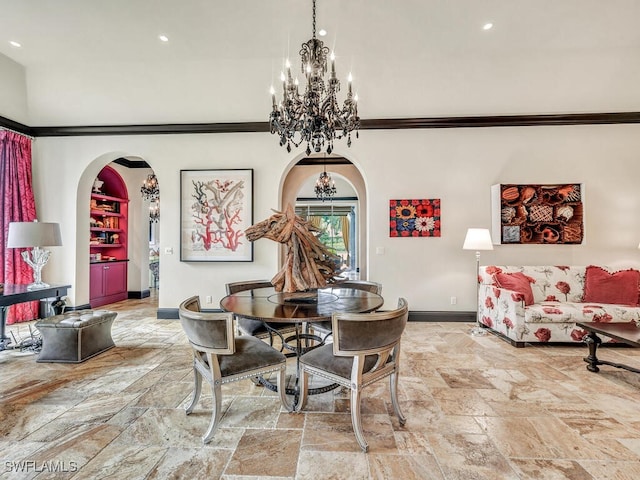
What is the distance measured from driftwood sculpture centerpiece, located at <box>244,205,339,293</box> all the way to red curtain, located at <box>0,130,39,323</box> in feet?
14.0

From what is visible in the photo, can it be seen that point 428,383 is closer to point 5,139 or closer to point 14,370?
point 14,370

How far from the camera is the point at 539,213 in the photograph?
4.54 metres

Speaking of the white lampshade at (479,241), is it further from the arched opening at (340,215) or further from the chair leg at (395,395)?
the arched opening at (340,215)

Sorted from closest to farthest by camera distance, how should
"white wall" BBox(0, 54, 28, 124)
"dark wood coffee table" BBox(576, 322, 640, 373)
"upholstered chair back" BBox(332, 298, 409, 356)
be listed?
"upholstered chair back" BBox(332, 298, 409, 356) < "dark wood coffee table" BBox(576, 322, 640, 373) < "white wall" BBox(0, 54, 28, 124)

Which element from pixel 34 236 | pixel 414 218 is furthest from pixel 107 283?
pixel 414 218

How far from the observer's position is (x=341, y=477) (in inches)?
63.5

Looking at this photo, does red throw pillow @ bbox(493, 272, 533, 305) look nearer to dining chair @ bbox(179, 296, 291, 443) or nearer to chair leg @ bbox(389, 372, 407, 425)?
chair leg @ bbox(389, 372, 407, 425)

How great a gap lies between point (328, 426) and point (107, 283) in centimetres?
576

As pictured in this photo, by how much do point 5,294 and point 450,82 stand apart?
228 inches

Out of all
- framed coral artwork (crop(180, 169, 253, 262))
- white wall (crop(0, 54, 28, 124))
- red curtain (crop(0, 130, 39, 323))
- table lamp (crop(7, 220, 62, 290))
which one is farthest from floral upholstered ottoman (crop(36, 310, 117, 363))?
white wall (crop(0, 54, 28, 124))

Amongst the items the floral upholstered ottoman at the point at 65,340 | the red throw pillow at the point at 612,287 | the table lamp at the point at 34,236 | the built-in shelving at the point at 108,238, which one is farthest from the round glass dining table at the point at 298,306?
the built-in shelving at the point at 108,238

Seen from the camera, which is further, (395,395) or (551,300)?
(551,300)

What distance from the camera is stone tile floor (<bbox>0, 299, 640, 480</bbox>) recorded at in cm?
168

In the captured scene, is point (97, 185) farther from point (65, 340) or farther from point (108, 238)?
point (65, 340)
